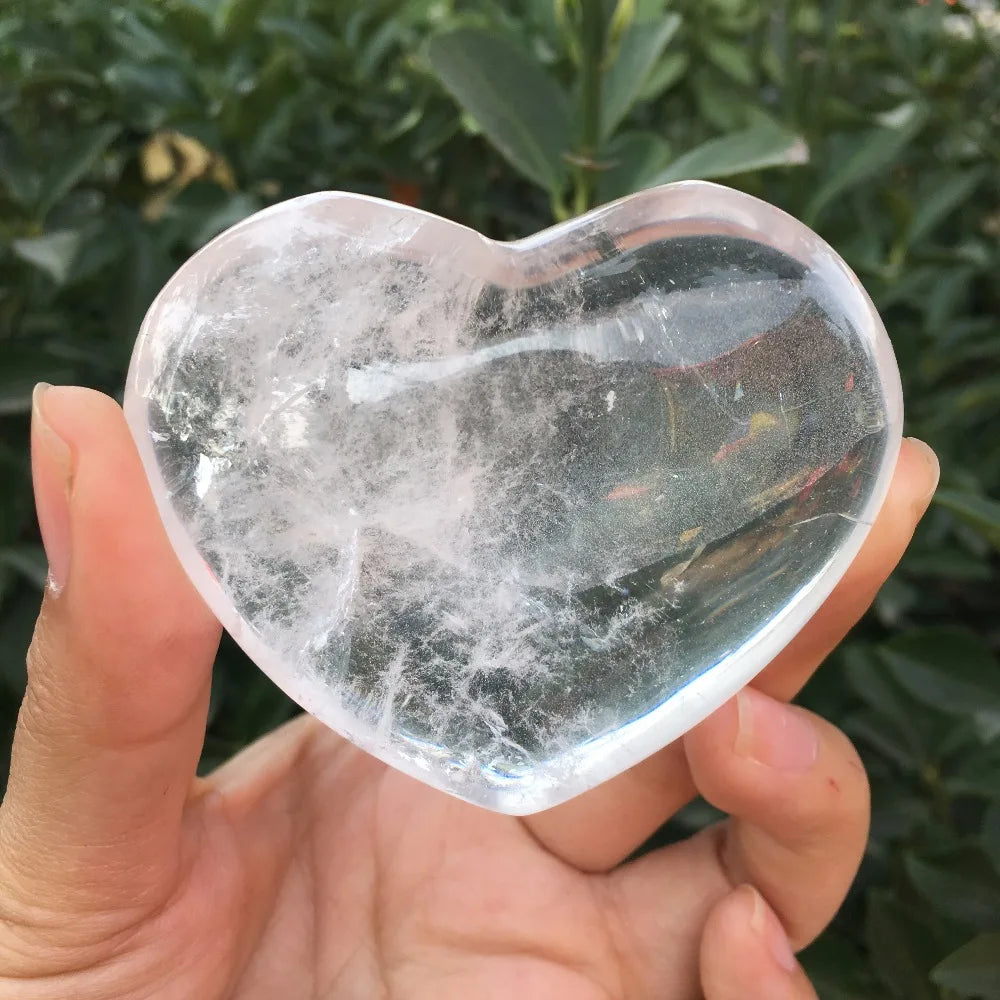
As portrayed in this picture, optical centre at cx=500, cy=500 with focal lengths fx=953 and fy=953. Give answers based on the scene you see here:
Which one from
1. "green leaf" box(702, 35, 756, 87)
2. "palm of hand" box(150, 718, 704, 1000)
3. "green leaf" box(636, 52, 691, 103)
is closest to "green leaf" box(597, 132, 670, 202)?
"green leaf" box(636, 52, 691, 103)

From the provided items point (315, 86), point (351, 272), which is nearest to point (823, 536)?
point (351, 272)

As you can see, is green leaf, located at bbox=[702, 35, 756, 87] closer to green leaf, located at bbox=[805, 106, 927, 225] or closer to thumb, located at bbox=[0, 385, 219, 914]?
green leaf, located at bbox=[805, 106, 927, 225]

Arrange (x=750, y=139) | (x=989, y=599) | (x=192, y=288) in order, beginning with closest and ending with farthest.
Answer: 1. (x=192, y=288)
2. (x=750, y=139)
3. (x=989, y=599)

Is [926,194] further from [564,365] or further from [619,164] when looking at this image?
[564,365]

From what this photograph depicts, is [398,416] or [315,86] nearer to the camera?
[398,416]

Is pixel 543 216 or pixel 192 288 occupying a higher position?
pixel 192 288
